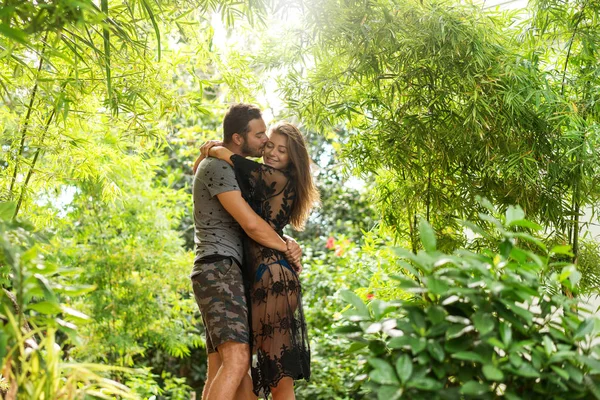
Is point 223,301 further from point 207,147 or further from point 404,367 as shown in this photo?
point 404,367

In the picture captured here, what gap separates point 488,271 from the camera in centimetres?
181

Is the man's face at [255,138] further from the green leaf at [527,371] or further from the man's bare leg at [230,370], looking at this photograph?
the green leaf at [527,371]

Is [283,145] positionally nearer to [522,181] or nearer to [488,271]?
[522,181]

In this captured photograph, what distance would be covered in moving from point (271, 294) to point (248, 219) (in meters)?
0.37

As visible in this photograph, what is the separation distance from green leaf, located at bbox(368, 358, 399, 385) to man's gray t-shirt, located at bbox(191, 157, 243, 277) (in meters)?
1.55

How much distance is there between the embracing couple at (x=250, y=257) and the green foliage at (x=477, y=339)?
1.35 m

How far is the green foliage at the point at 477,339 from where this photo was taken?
5.72 ft

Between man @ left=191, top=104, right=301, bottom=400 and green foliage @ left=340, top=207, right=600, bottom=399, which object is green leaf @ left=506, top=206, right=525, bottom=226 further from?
man @ left=191, top=104, right=301, bottom=400

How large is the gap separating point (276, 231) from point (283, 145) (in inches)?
16.1

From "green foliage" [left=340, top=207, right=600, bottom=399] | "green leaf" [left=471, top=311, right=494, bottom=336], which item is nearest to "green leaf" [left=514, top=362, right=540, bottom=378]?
"green foliage" [left=340, top=207, right=600, bottom=399]

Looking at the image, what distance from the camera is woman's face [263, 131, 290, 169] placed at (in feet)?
11.1

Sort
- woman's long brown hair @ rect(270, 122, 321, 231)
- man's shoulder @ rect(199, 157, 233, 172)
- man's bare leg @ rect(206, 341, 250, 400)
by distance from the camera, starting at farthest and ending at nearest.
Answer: woman's long brown hair @ rect(270, 122, 321, 231)
man's shoulder @ rect(199, 157, 233, 172)
man's bare leg @ rect(206, 341, 250, 400)

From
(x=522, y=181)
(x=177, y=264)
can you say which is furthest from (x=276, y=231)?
(x=177, y=264)

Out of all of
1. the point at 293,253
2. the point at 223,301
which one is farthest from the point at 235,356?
the point at 293,253
